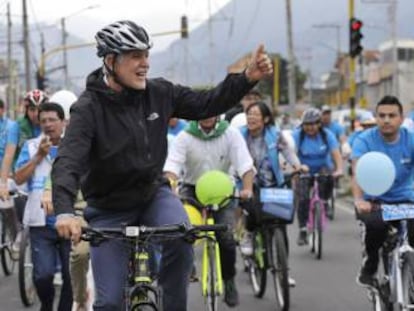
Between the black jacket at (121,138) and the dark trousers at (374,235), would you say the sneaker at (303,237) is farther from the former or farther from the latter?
the black jacket at (121,138)

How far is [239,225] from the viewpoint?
9383mm

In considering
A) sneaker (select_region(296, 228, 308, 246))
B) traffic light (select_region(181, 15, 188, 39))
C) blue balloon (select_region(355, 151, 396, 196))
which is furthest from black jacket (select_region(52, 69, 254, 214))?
traffic light (select_region(181, 15, 188, 39))

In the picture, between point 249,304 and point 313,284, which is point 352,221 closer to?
point 313,284

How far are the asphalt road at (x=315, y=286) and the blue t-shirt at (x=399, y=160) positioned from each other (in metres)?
1.63

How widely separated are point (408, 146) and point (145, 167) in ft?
9.19

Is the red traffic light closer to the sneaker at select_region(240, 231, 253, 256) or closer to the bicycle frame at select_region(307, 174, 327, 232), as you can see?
the bicycle frame at select_region(307, 174, 327, 232)

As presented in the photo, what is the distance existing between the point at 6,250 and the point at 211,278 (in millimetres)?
3937

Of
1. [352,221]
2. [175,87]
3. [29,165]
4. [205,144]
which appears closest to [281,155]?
[205,144]

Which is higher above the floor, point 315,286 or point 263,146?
point 263,146

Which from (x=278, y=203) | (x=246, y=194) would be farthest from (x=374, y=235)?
(x=278, y=203)

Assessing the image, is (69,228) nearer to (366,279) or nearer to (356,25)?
(366,279)

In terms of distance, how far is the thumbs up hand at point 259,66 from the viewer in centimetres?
484

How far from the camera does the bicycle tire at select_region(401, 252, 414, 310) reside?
634 cm

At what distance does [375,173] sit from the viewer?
6.41 metres
